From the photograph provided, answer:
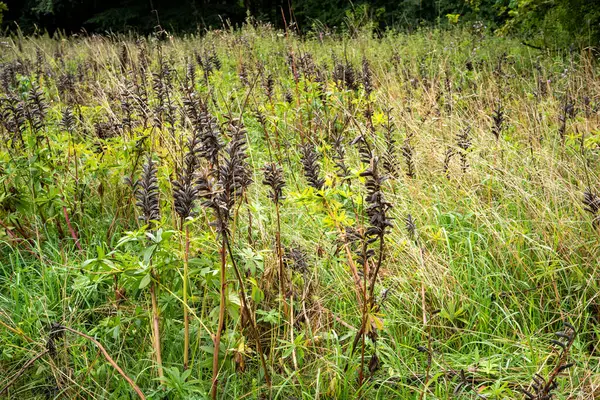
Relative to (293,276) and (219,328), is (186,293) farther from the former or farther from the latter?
(293,276)

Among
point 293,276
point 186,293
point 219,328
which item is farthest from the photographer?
point 293,276

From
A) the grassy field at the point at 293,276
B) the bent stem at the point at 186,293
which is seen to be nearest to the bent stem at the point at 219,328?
the grassy field at the point at 293,276

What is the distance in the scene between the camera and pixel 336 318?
88.9 inches

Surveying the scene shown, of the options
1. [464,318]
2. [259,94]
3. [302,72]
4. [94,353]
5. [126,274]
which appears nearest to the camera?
[126,274]

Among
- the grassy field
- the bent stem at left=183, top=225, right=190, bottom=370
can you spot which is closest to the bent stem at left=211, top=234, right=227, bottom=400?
the grassy field

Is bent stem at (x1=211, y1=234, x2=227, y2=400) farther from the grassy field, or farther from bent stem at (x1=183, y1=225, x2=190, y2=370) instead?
bent stem at (x1=183, y1=225, x2=190, y2=370)

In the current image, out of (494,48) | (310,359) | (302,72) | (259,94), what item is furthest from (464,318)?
(494,48)

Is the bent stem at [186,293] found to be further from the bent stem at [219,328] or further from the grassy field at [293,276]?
the bent stem at [219,328]

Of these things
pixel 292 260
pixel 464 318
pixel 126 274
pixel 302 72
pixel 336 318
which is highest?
pixel 302 72

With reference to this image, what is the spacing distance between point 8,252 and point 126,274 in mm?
1602

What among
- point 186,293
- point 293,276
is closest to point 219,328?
point 186,293

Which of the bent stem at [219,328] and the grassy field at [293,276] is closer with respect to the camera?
the bent stem at [219,328]

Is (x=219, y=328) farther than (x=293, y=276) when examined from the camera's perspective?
No

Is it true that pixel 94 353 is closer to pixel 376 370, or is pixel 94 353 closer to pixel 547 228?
pixel 376 370
